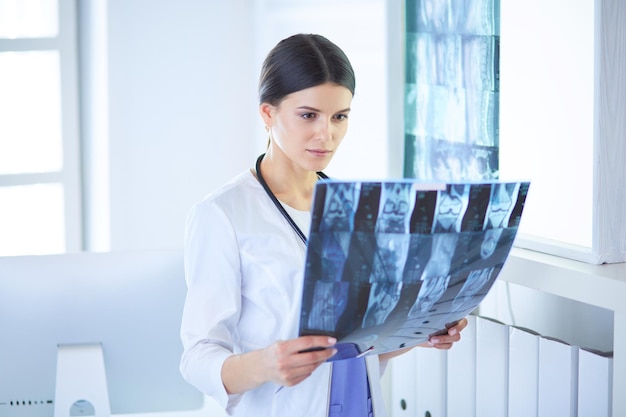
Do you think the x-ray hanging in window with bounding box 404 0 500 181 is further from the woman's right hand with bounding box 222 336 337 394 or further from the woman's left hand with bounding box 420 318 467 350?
the woman's right hand with bounding box 222 336 337 394

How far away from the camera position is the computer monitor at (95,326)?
1.58m

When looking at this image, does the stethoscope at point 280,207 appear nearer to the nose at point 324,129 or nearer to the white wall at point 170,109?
the nose at point 324,129

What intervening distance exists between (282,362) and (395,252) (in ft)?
0.70

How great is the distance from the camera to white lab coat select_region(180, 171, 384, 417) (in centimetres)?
128

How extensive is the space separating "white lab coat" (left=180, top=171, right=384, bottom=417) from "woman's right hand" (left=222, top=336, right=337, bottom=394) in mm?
36

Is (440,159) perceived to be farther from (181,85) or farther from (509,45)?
(181,85)

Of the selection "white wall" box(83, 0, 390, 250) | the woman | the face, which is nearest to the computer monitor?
the woman

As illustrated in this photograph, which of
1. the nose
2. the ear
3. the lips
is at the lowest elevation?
the lips

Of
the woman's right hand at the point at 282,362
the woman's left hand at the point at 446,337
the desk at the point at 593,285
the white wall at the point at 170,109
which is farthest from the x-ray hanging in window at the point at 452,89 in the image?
the white wall at the point at 170,109

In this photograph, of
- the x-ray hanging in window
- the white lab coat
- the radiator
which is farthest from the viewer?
the x-ray hanging in window

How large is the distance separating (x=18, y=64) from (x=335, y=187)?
10.4 ft

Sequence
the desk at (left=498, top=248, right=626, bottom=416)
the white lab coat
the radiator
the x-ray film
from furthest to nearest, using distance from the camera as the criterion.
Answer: the radiator
the desk at (left=498, top=248, right=626, bottom=416)
the white lab coat
the x-ray film

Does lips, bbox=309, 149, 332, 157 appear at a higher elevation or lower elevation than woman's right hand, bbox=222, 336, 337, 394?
higher

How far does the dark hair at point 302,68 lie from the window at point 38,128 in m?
2.63
